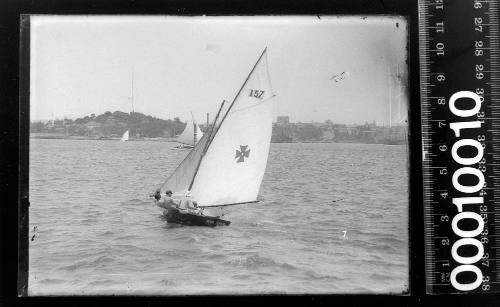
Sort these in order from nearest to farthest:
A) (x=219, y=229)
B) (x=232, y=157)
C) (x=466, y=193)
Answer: (x=466, y=193)
(x=219, y=229)
(x=232, y=157)

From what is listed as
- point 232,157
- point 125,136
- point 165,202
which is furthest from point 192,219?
point 125,136

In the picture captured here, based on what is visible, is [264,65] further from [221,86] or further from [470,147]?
[470,147]

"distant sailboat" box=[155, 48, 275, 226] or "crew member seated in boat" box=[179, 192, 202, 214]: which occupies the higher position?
"distant sailboat" box=[155, 48, 275, 226]

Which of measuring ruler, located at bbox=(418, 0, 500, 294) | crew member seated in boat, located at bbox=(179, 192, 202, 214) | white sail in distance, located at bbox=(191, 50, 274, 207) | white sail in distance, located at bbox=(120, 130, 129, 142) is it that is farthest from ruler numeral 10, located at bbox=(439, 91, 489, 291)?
white sail in distance, located at bbox=(120, 130, 129, 142)

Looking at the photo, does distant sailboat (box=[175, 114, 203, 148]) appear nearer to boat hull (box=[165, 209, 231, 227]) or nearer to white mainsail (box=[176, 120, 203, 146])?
white mainsail (box=[176, 120, 203, 146])

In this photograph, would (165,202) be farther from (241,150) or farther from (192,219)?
(241,150)

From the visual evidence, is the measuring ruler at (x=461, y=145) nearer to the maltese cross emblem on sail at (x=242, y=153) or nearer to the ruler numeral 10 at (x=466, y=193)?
the ruler numeral 10 at (x=466, y=193)

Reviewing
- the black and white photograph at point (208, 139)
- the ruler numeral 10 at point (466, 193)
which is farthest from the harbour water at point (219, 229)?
the ruler numeral 10 at point (466, 193)

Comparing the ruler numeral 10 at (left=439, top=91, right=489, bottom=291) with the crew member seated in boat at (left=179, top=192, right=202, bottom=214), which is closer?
the ruler numeral 10 at (left=439, top=91, right=489, bottom=291)
